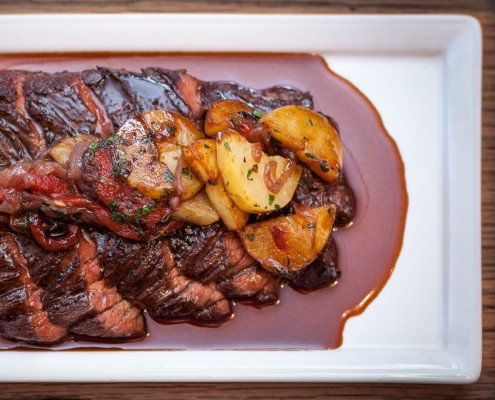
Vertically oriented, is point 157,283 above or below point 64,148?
below

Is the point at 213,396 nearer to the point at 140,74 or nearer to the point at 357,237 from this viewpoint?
the point at 357,237

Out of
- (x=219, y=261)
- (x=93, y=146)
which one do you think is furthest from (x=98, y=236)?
(x=219, y=261)

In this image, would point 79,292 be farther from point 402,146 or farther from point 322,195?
point 402,146

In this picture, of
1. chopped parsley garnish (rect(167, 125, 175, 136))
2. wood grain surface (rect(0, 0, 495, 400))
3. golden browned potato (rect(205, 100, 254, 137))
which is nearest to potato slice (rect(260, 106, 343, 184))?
golden browned potato (rect(205, 100, 254, 137))

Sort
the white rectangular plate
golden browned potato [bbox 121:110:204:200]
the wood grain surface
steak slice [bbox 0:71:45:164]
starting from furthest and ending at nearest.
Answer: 1. the wood grain surface
2. the white rectangular plate
3. steak slice [bbox 0:71:45:164]
4. golden browned potato [bbox 121:110:204:200]

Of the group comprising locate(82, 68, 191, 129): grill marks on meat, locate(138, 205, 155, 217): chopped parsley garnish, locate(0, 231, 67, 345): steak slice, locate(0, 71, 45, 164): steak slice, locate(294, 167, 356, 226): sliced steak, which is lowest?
locate(0, 231, 67, 345): steak slice

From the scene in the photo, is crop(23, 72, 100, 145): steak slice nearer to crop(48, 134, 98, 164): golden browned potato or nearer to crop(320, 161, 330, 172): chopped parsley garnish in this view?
crop(48, 134, 98, 164): golden browned potato

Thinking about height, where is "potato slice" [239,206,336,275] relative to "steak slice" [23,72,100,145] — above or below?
below
